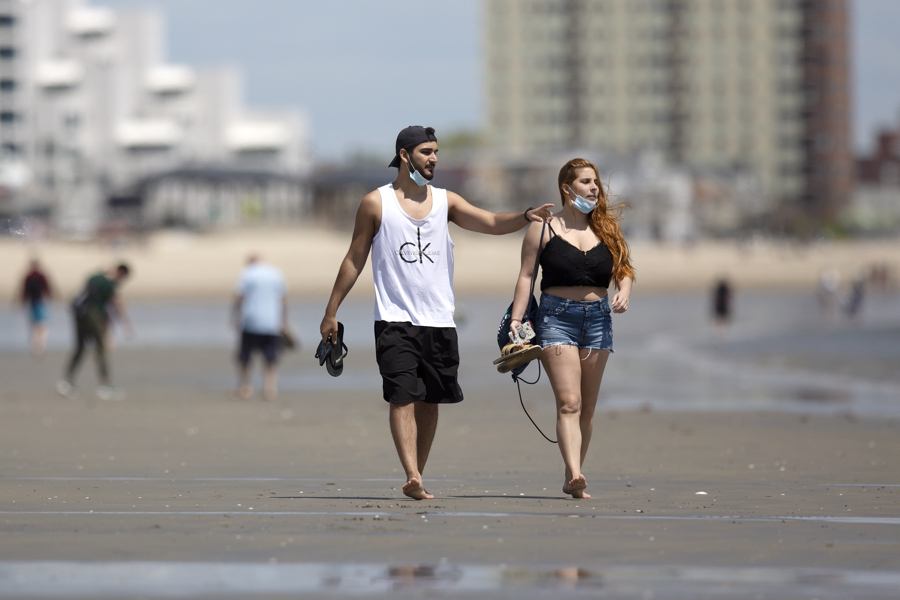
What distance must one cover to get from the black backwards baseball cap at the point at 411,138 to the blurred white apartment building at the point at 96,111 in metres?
121

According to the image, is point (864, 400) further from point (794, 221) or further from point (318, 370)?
point (794, 221)

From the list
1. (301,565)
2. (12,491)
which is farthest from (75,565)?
(12,491)

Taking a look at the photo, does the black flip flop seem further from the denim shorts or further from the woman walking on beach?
the denim shorts

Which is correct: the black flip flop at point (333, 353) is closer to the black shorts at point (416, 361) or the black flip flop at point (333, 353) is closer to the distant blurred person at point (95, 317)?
the black shorts at point (416, 361)

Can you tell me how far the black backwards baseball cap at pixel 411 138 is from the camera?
9.39 meters

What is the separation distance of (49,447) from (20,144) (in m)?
138

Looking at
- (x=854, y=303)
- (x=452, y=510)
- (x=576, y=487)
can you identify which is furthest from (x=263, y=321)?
(x=854, y=303)

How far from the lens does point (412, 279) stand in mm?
9328

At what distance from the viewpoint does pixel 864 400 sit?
19.9m

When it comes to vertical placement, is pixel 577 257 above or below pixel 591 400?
above

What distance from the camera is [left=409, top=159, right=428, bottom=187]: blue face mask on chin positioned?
9.30 metres

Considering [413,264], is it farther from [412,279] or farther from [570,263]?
[570,263]

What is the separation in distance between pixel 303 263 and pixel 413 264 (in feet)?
251

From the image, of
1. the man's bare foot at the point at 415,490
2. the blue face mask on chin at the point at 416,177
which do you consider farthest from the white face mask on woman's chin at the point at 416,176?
the man's bare foot at the point at 415,490
